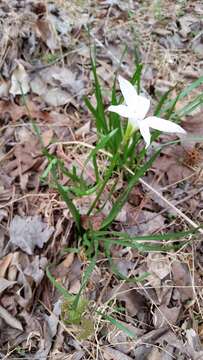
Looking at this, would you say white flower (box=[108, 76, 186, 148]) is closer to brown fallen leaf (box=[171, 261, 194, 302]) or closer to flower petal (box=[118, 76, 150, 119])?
flower petal (box=[118, 76, 150, 119])

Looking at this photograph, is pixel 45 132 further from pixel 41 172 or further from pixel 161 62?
pixel 161 62

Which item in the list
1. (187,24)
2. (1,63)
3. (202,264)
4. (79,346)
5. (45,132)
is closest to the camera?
(79,346)

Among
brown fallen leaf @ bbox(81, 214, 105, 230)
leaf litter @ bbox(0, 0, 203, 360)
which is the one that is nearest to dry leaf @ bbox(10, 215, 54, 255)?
leaf litter @ bbox(0, 0, 203, 360)

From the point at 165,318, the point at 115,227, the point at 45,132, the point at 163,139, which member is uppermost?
the point at 45,132

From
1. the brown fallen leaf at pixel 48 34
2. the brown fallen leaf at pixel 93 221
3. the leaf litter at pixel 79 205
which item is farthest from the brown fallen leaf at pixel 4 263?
the brown fallen leaf at pixel 48 34

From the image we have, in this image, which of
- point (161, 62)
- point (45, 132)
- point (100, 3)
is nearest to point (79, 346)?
point (45, 132)

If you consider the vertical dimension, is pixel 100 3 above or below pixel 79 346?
above

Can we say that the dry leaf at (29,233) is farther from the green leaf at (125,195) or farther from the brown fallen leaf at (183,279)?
the brown fallen leaf at (183,279)
